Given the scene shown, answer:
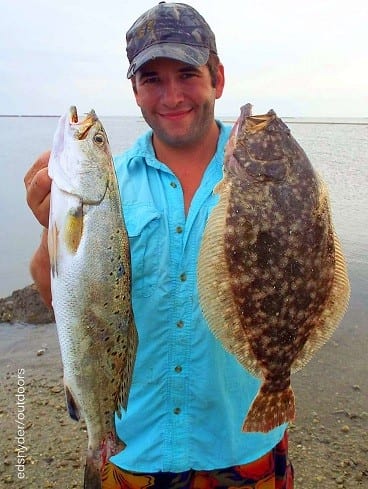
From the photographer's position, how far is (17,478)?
558cm

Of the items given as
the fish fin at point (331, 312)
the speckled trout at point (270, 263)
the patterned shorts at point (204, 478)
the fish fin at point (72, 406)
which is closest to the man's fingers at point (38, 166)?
the speckled trout at point (270, 263)

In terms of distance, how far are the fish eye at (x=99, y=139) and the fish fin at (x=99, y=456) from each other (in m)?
1.53

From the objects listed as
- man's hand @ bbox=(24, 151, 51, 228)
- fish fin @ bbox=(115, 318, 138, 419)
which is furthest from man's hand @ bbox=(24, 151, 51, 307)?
fish fin @ bbox=(115, 318, 138, 419)

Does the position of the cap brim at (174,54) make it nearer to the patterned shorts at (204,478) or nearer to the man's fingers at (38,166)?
the man's fingers at (38,166)

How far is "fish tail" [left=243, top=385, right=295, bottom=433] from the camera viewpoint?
281 centimetres

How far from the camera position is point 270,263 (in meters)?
2.69

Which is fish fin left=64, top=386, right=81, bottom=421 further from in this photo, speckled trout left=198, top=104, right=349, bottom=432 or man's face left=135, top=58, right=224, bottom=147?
man's face left=135, top=58, right=224, bottom=147

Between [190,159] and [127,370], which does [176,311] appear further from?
[190,159]

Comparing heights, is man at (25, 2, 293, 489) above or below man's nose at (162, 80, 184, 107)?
below

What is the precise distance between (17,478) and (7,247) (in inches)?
423

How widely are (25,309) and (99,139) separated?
26.7 ft

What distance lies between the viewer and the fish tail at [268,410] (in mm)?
2809

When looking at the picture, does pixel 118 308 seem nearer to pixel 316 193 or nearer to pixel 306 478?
pixel 316 193

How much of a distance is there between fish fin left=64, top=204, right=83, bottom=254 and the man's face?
2.73 ft
